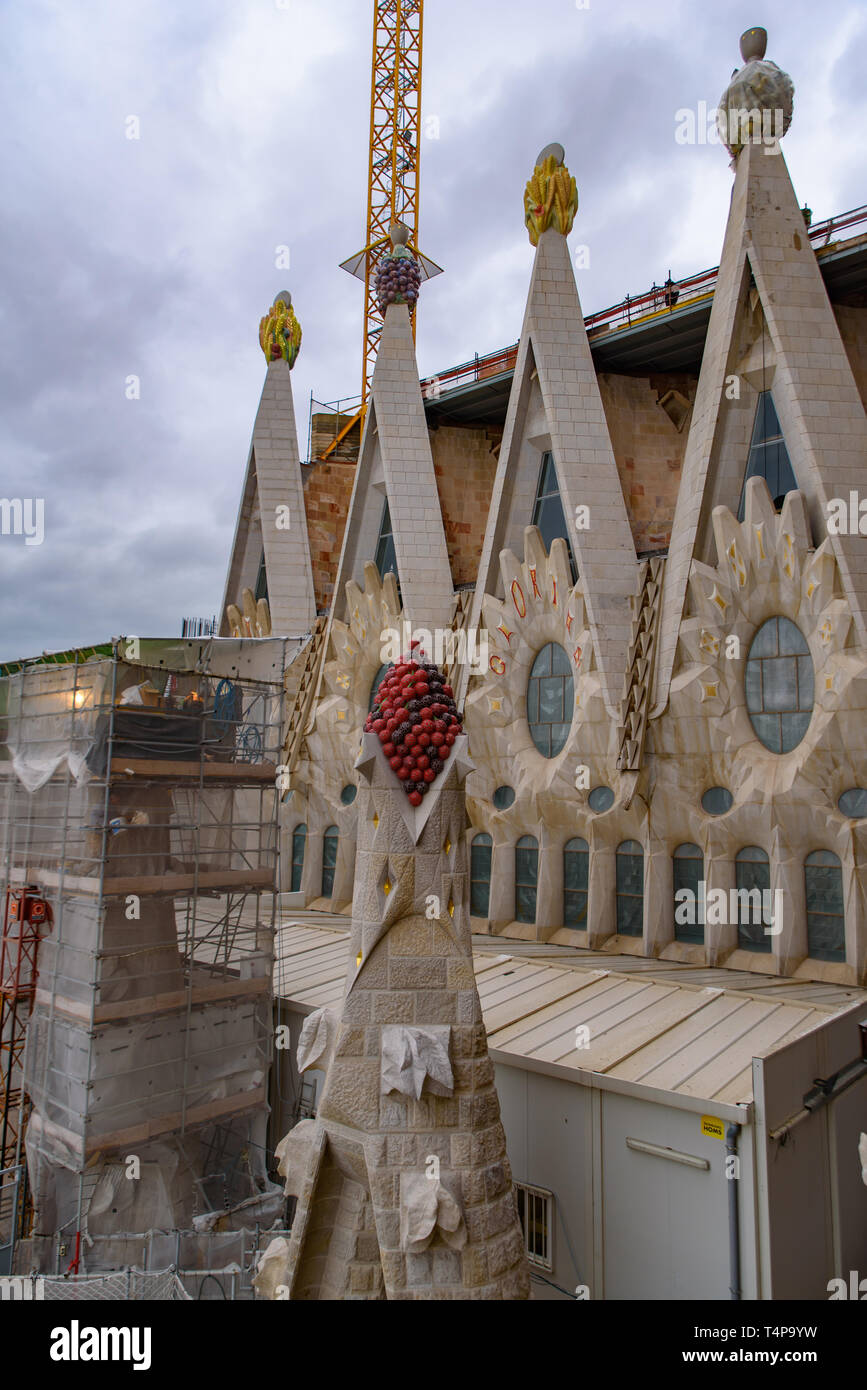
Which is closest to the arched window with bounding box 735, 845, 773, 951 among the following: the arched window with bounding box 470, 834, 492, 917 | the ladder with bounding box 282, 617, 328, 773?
the arched window with bounding box 470, 834, 492, 917

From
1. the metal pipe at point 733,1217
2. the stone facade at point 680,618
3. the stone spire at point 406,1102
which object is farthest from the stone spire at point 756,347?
the stone spire at point 406,1102

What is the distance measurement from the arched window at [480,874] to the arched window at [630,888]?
10.9 feet

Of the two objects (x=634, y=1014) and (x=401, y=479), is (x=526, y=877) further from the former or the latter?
(x=401, y=479)

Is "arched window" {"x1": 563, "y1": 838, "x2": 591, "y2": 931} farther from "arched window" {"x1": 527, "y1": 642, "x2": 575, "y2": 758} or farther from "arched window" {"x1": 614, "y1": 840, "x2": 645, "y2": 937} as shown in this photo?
"arched window" {"x1": 527, "y1": 642, "x2": 575, "y2": 758}

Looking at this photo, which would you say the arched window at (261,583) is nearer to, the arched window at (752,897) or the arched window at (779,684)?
the arched window at (779,684)

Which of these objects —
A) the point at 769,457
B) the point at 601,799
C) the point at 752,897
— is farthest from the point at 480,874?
the point at 769,457

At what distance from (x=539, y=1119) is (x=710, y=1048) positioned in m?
2.19

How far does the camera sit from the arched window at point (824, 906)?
44.0 feet

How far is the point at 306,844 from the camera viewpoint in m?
21.8

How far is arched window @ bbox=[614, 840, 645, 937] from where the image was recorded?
15852mm

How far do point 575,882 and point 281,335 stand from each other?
58.2ft

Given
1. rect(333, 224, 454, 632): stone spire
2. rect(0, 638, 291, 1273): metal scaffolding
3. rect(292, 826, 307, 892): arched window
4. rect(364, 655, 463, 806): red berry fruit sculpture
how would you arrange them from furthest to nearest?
rect(292, 826, 307, 892): arched window
rect(333, 224, 454, 632): stone spire
rect(0, 638, 291, 1273): metal scaffolding
rect(364, 655, 463, 806): red berry fruit sculpture

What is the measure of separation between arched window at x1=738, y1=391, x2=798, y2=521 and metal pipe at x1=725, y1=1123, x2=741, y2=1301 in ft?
33.8
